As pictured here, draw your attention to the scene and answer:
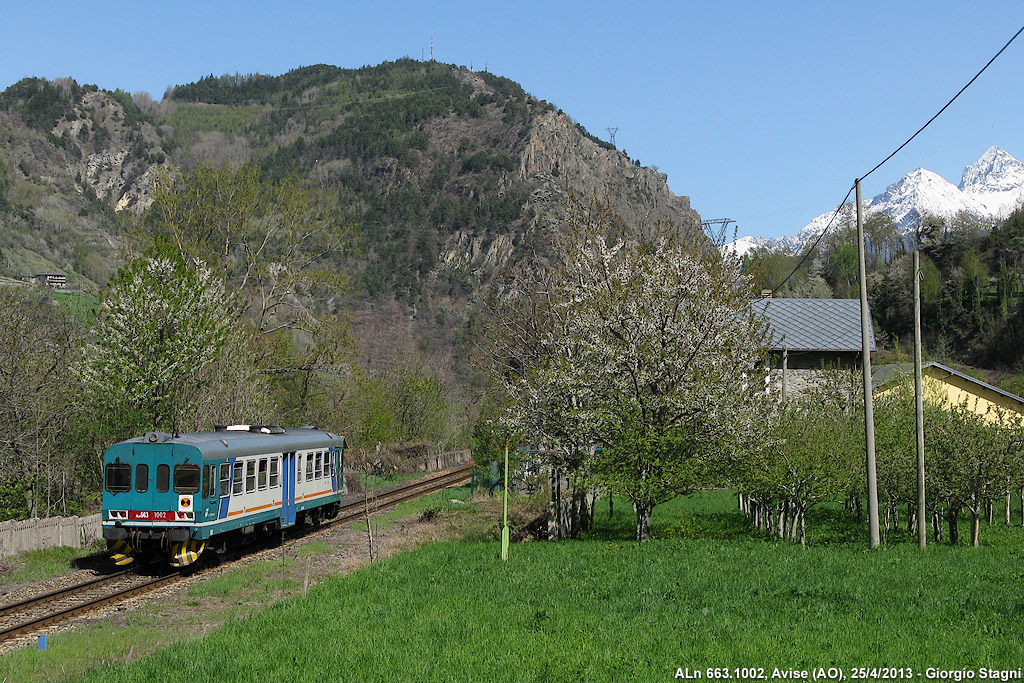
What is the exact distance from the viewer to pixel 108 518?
20.0 metres

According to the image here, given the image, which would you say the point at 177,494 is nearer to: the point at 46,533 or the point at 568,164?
the point at 46,533

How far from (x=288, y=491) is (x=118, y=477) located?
5.48 m

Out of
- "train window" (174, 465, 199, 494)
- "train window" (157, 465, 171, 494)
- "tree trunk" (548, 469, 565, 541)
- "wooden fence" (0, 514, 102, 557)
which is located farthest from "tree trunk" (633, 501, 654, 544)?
"wooden fence" (0, 514, 102, 557)

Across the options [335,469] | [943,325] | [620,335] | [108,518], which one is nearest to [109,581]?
[108,518]

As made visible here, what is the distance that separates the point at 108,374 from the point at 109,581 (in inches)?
426

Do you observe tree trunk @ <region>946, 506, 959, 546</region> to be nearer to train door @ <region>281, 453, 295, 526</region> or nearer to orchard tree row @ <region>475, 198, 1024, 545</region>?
orchard tree row @ <region>475, 198, 1024, 545</region>

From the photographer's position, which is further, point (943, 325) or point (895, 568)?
point (943, 325)

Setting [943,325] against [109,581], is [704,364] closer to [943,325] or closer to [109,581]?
[109,581]

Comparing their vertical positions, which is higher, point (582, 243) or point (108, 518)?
point (582, 243)

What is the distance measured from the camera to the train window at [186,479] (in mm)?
19781

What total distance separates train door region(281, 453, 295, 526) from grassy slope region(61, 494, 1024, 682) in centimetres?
738

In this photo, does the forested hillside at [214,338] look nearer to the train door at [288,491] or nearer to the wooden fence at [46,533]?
the wooden fence at [46,533]

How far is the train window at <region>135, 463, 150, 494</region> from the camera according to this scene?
2000 cm

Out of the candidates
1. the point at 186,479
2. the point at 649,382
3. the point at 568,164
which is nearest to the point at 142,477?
the point at 186,479
